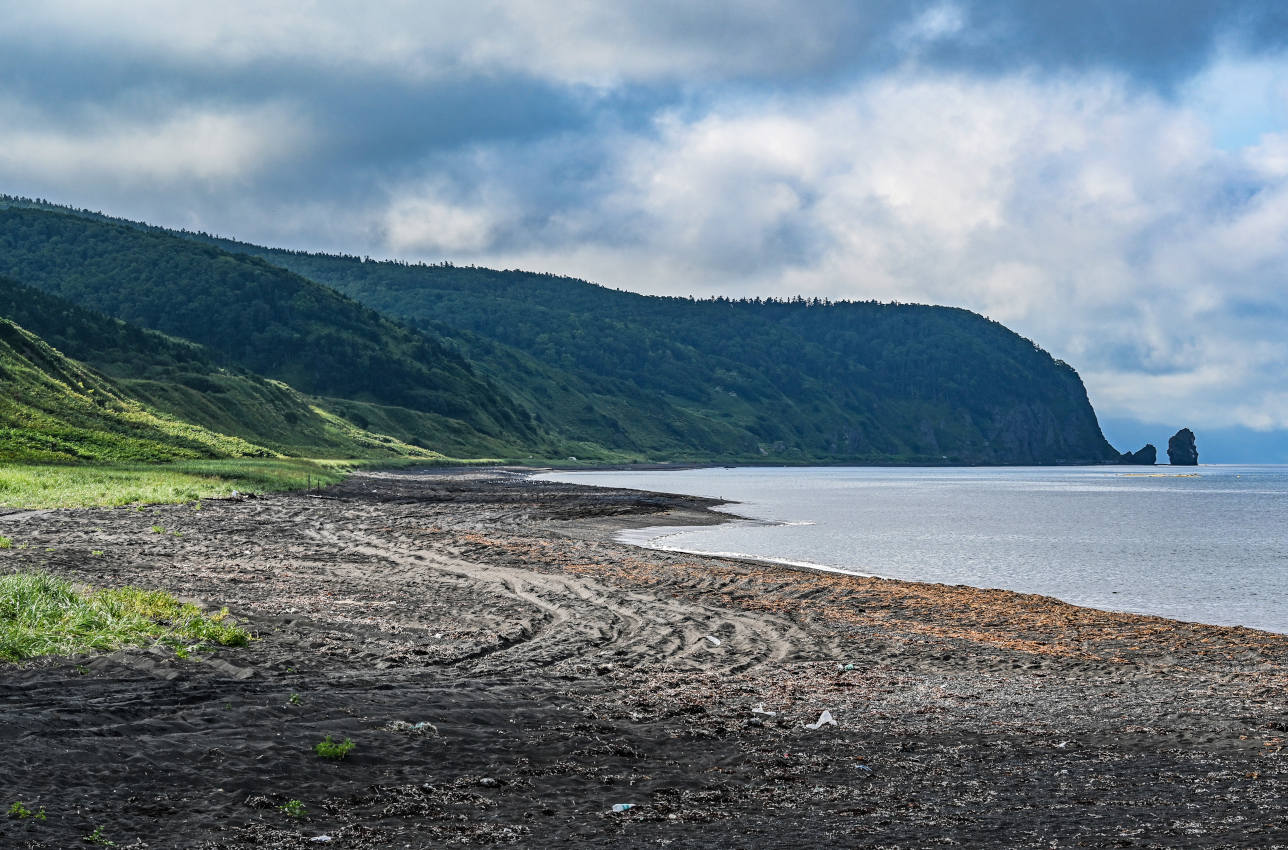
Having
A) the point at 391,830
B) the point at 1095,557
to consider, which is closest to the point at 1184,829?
the point at 391,830

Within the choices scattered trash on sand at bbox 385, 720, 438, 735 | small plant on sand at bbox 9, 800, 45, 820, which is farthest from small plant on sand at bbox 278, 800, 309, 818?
scattered trash on sand at bbox 385, 720, 438, 735

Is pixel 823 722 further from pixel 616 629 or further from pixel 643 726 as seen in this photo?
pixel 616 629

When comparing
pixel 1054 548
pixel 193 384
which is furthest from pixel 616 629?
pixel 193 384

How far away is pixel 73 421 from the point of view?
311 ft

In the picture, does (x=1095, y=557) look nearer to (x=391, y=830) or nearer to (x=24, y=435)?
(x=391, y=830)

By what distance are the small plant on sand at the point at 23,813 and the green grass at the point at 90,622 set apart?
5838 mm

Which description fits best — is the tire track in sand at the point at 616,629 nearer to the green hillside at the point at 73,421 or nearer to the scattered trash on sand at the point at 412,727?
the scattered trash on sand at the point at 412,727

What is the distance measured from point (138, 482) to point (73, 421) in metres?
41.0

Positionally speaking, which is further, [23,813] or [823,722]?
[823,722]

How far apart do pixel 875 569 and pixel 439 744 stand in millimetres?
27358

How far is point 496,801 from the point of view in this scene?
10.3 meters

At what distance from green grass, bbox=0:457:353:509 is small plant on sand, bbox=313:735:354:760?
36.7m

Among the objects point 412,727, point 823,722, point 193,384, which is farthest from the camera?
point 193,384

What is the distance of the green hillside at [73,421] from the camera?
79938 millimetres
